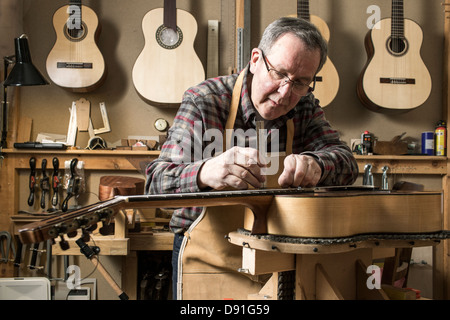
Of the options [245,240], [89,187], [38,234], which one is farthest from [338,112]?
[38,234]

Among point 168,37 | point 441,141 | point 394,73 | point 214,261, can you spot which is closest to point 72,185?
point 168,37

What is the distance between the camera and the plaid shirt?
122 cm

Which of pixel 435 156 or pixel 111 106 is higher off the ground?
pixel 111 106

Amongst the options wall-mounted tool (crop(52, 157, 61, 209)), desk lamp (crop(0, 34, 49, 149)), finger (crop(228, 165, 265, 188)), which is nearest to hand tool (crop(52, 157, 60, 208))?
wall-mounted tool (crop(52, 157, 61, 209))

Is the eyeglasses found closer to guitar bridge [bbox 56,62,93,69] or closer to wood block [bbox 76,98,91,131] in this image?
guitar bridge [bbox 56,62,93,69]

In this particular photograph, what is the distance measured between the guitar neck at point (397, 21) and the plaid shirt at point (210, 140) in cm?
190

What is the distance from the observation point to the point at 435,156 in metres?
3.22

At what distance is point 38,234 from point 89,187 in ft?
8.72

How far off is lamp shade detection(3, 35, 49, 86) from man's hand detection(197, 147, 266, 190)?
211cm

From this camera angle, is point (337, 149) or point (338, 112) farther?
point (338, 112)

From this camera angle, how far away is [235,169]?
3.41 ft
